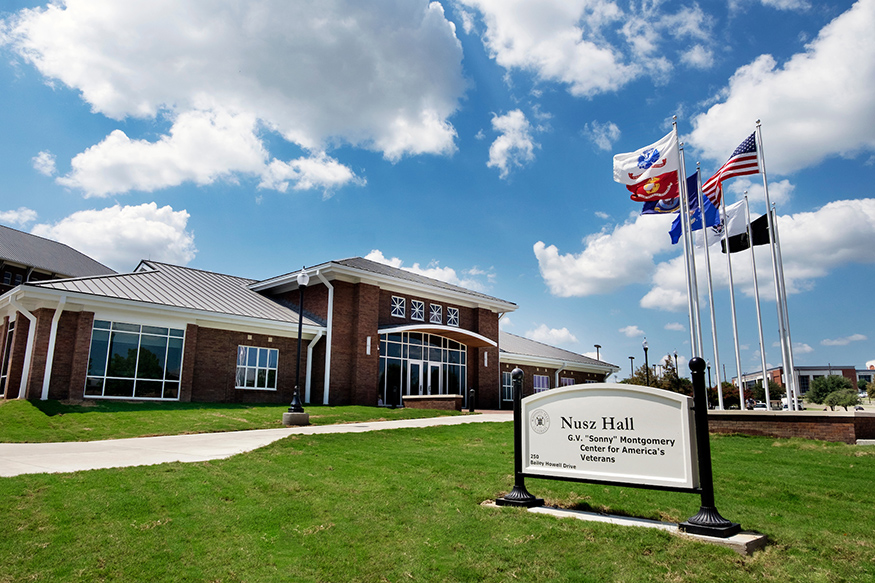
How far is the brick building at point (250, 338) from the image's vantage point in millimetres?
19750

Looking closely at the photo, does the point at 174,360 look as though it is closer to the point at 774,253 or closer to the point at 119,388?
the point at 119,388

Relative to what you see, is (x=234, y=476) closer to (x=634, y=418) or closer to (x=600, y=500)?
(x=600, y=500)

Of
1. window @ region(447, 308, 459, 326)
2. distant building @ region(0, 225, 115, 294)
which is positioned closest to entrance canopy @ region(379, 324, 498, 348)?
window @ region(447, 308, 459, 326)

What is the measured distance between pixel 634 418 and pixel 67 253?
62.2m

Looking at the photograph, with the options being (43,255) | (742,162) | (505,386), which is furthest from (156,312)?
(43,255)

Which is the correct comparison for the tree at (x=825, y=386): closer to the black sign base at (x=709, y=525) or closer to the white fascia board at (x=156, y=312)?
the white fascia board at (x=156, y=312)

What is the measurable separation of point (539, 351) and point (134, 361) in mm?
26832

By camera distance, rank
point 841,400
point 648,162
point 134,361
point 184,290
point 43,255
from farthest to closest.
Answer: point 43,255 → point 841,400 → point 184,290 → point 134,361 → point 648,162

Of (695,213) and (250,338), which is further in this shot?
(250,338)

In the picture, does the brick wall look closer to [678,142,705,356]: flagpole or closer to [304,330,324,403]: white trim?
[304,330,324,403]: white trim

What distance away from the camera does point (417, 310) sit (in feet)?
97.8

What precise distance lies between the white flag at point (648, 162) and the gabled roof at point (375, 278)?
503 inches

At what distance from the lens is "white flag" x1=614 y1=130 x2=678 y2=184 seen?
17016mm

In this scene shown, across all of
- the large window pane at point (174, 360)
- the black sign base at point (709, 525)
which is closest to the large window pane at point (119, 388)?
the large window pane at point (174, 360)
